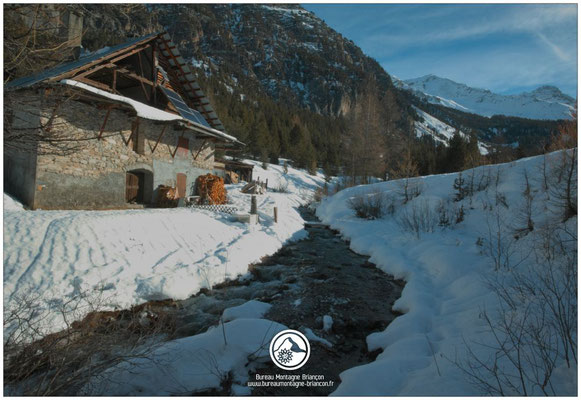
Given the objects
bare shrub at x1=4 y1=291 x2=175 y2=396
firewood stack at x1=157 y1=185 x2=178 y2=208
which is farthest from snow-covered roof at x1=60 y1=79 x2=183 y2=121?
bare shrub at x1=4 y1=291 x2=175 y2=396

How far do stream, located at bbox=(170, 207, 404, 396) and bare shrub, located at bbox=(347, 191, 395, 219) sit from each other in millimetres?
4678

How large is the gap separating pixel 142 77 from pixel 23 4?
35.3 feet

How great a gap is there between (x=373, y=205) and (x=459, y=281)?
28.0 feet

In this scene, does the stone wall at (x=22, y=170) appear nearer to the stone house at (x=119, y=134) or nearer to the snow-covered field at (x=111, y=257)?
the stone house at (x=119, y=134)

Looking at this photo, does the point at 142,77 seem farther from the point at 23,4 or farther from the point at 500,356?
the point at 500,356

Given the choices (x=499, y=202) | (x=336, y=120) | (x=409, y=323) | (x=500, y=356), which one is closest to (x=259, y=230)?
(x=409, y=323)

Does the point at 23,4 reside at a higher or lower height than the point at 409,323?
higher

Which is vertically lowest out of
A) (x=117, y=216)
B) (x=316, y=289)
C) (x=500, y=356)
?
(x=316, y=289)

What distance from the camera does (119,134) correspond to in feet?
36.9

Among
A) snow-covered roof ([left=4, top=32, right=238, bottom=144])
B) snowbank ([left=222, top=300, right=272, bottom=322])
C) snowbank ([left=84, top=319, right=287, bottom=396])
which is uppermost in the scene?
snow-covered roof ([left=4, top=32, right=238, bottom=144])

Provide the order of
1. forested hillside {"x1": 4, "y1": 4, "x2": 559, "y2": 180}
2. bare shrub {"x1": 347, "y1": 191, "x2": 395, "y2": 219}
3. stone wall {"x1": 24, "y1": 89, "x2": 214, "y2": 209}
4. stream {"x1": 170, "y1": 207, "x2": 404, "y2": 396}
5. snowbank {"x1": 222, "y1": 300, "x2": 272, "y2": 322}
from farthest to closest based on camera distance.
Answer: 1. bare shrub {"x1": 347, "y1": 191, "x2": 395, "y2": 219}
2. stone wall {"x1": 24, "y1": 89, "x2": 214, "y2": 209}
3. snowbank {"x1": 222, "y1": 300, "x2": 272, "y2": 322}
4. forested hillside {"x1": 4, "y1": 4, "x2": 559, "y2": 180}
5. stream {"x1": 170, "y1": 207, "x2": 404, "y2": 396}

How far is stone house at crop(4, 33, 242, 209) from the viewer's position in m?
9.17

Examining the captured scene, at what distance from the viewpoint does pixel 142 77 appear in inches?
494

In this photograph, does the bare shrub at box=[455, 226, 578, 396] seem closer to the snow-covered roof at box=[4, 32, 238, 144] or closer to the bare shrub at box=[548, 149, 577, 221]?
the bare shrub at box=[548, 149, 577, 221]
